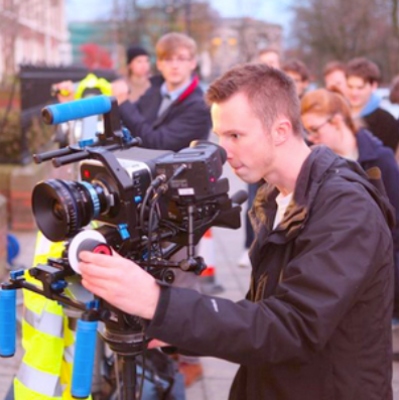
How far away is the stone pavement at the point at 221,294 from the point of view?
4.33 m

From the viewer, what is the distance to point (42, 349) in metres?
3.11

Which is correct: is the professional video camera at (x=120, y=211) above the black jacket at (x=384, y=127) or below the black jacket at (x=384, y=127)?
above

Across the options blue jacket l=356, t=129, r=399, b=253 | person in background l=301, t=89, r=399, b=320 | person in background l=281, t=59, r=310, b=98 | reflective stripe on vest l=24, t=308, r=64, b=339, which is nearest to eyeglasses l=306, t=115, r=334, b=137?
person in background l=301, t=89, r=399, b=320

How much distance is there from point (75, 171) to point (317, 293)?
77.6 inches

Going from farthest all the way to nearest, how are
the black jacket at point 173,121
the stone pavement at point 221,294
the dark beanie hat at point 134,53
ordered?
the dark beanie hat at point 134,53, the black jacket at point 173,121, the stone pavement at point 221,294

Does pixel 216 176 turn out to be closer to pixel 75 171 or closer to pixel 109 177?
pixel 109 177

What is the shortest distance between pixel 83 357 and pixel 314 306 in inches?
22.1

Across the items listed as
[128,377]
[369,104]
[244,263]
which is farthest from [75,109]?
[244,263]

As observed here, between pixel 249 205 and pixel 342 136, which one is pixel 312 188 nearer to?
pixel 342 136

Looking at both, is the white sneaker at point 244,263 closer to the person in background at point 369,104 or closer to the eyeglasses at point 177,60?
the person in background at point 369,104

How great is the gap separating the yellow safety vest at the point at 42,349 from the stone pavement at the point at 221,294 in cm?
114

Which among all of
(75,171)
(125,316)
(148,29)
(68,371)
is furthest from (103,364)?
(148,29)

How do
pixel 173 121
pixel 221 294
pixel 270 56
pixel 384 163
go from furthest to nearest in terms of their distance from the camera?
pixel 270 56
pixel 221 294
pixel 173 121
pixel 384 163

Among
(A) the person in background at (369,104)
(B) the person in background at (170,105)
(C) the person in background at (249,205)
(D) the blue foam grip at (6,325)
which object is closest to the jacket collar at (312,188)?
(D) the blue foam grip at (6,325)
